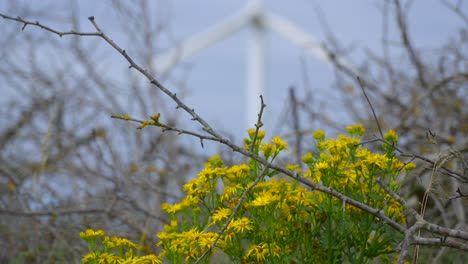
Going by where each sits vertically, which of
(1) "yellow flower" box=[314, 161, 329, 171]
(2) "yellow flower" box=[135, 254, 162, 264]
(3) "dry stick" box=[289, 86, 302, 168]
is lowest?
(2) "yellow flower" box=[135, 254, 162, 264]

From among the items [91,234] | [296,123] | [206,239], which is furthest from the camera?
[296,123]

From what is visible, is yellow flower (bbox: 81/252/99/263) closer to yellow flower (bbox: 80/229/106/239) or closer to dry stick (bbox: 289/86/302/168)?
yellow flower (bbox: 80/229/106/239)

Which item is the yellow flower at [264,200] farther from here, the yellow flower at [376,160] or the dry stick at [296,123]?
the dry stick at [296,123]

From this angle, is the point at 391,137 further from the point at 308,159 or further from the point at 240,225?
the point at 240,225

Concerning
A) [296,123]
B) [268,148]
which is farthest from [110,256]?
Answer: [296,123]

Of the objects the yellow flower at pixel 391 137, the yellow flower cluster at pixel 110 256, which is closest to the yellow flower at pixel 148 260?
the yellow flower cluster at pixel 110 256

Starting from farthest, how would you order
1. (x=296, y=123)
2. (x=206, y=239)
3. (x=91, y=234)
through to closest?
(x=296, y=123) → (x=91, y=234) → (x=206, y=239)

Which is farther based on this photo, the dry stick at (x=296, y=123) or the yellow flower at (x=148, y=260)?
the dry stick at (x=296, y=123)

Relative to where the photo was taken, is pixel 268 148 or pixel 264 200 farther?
pixel 268 148

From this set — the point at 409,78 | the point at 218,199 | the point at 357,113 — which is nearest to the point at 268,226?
the point at 218,199

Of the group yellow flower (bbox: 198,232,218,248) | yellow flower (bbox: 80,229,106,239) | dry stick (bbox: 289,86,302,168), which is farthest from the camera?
dry stick (bbox: 289,86,302,168)

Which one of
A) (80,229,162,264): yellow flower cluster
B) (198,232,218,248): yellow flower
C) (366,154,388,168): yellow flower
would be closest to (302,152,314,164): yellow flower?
(366,154,388,168): yellow flower

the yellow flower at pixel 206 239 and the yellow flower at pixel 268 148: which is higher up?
the yellow flower at pixel 268 148

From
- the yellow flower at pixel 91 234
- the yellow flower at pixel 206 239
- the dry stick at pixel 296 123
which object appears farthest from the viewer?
the dry stick at pixel 296 123
